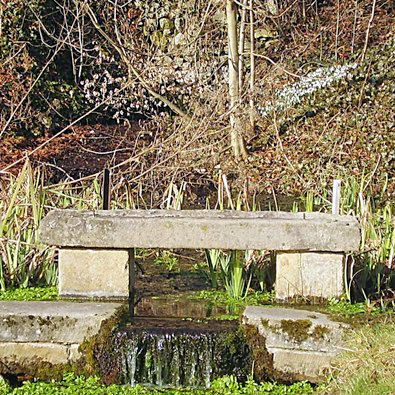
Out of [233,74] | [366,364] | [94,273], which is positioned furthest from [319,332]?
[233,74]

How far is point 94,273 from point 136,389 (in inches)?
32.4

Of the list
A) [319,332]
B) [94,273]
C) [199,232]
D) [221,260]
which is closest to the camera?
[319,332]

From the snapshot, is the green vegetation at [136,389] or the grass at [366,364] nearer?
the grass at [366,364]

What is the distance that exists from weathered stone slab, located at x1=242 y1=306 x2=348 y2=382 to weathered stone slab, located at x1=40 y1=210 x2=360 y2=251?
0.45m

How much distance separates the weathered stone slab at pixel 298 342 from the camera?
172 inches

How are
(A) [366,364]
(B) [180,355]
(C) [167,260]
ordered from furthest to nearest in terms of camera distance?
(C) [167,260] → (B) [180,355] → (A) [366,364]

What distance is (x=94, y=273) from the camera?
16.2 ft

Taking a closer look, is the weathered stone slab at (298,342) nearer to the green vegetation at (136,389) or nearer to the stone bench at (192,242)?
the green vegetation at (136,389)

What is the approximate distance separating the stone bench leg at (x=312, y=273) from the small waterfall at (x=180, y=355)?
0.53 m

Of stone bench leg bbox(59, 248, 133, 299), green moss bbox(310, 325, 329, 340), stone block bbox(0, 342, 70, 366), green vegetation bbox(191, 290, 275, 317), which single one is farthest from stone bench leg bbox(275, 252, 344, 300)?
stone block bbox(0, 342, 70, 366)

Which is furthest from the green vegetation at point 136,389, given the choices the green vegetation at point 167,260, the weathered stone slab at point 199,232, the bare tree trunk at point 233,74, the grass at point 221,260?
the bare tree trunk at point 233,74

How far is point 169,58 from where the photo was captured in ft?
41.5

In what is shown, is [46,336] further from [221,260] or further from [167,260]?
Answer: [167,260]

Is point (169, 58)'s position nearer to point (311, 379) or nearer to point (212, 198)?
point (212, 198)
